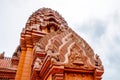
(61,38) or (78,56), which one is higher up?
(61,38)

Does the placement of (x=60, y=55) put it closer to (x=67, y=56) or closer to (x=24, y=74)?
(x=67, y=56)

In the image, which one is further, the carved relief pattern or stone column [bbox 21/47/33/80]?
stone column [bbox 21/47/33/80]

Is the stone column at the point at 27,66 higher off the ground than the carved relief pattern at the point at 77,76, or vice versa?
the stone column at the point at 27,66

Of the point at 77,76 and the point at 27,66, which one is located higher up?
the point at 27,66

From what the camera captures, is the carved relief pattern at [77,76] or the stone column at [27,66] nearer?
the carved relief pattern at [77,76]

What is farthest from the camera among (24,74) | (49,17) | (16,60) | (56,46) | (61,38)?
(16,60)

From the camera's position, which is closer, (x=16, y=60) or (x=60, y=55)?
(x=60, y=55)

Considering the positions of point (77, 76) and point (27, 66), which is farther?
point (27, 66)

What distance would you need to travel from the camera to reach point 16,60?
17.7m

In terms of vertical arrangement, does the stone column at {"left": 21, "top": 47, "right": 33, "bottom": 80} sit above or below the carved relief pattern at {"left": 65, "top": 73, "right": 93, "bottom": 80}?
above

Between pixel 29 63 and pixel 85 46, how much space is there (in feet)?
17.0

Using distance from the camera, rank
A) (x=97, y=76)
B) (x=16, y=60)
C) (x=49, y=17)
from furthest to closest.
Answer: (x=16, y=60) → (x=49, y=17) → (x=97, y=76)

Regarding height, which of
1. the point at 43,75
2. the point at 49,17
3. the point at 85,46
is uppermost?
the point at 49,17

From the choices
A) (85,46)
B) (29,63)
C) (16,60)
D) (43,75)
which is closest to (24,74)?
(29,63)
